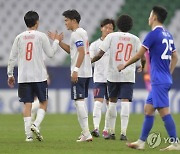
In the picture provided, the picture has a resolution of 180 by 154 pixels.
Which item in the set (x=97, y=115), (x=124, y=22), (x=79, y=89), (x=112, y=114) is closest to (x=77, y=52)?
(x=79, y=89)

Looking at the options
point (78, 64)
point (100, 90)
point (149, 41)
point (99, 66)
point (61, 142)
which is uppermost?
point (149, 41)

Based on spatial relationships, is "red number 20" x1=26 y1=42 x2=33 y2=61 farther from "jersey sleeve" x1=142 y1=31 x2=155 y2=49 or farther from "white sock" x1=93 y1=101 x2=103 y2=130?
"jersey sleeve" x1=142 y1=31 x2=155 y2=49

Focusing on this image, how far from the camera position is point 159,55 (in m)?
9.72

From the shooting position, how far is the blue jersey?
9.66 metres

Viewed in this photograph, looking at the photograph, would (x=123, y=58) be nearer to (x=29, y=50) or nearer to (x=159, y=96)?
(x=29, y=50)

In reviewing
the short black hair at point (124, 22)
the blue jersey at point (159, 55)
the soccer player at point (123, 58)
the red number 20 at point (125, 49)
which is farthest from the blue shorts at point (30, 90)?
the blue jersey at point (159, 55)

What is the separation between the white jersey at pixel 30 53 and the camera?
11555 mm

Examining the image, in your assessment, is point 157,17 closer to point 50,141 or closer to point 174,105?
point 50,141

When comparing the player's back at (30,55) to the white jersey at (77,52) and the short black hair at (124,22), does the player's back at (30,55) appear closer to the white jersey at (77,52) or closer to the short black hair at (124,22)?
the white jersey at (77,52)

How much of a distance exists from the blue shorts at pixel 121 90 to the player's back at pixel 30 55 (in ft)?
4.60

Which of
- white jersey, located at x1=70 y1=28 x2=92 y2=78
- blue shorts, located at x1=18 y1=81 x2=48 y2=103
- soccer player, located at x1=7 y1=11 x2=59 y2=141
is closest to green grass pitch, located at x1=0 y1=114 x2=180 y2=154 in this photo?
soccer player, located at x1=7 y1=11 x2=59 y2=141

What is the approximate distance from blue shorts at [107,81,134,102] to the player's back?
1.40m

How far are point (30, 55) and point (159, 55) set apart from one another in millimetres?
2649

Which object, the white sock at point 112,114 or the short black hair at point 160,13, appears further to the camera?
the white sock at point 112,114
